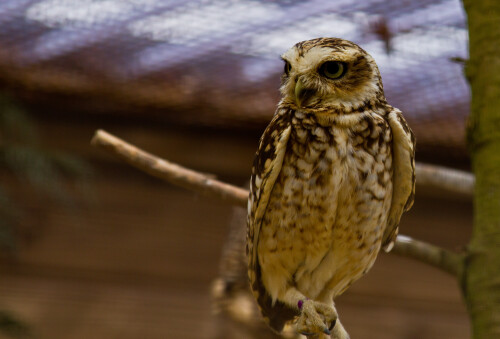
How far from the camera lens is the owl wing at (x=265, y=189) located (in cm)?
123

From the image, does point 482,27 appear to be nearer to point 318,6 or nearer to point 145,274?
point 318,6

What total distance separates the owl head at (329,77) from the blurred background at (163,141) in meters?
0.38

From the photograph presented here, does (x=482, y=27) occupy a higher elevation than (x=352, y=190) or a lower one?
higher

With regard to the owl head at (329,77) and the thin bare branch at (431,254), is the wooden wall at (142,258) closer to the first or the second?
the thin bare branch at (431,254)

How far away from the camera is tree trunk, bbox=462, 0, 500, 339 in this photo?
1033 millimetres

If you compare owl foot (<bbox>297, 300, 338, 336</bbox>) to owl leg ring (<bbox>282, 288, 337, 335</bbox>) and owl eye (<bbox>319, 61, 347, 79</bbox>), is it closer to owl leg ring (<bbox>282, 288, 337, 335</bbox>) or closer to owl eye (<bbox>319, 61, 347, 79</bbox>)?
owl leg ring (<bbox>282, 288, 337, 335</bbox>)

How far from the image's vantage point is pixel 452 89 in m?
1.94

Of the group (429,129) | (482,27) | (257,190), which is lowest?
(429,129)

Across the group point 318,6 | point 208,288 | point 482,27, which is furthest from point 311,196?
point 208,288

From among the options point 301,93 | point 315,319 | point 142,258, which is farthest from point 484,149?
point 142,258

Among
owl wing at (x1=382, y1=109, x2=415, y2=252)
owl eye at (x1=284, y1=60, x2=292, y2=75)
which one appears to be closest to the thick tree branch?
owl wing at (x1=382, y1=109, x2=415, y2=252)

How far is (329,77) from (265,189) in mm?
237

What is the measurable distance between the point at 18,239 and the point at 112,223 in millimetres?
287

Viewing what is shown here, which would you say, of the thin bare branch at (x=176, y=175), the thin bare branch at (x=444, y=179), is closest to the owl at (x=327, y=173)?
the thin bare branch at (x=176, y=175)
